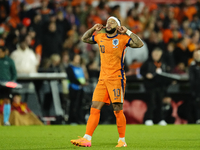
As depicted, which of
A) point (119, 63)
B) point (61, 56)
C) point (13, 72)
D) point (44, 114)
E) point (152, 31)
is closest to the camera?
point (119, 63)

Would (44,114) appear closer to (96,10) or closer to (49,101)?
(49,101)

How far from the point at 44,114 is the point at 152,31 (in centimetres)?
607

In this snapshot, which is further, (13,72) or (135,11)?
(135,11)

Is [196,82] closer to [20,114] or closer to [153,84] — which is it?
[153,84]

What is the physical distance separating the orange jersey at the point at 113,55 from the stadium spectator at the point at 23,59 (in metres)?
7.49

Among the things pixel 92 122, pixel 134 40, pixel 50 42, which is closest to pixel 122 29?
pixel 134 40

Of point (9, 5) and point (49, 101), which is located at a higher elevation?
point (9, 5)

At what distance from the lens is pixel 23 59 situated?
51.0 feet

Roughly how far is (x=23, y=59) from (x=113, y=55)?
7662 millimetres

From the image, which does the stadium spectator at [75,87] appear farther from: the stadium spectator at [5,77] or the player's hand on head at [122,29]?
the player's hand on head at [122,29]

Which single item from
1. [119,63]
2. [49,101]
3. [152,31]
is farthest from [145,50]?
[119,63]

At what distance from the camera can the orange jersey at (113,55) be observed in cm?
836

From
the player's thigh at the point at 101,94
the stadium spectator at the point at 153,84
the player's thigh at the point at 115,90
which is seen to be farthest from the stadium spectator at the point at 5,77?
the player's thigh at the point at 115,90

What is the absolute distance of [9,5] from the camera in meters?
18.5
